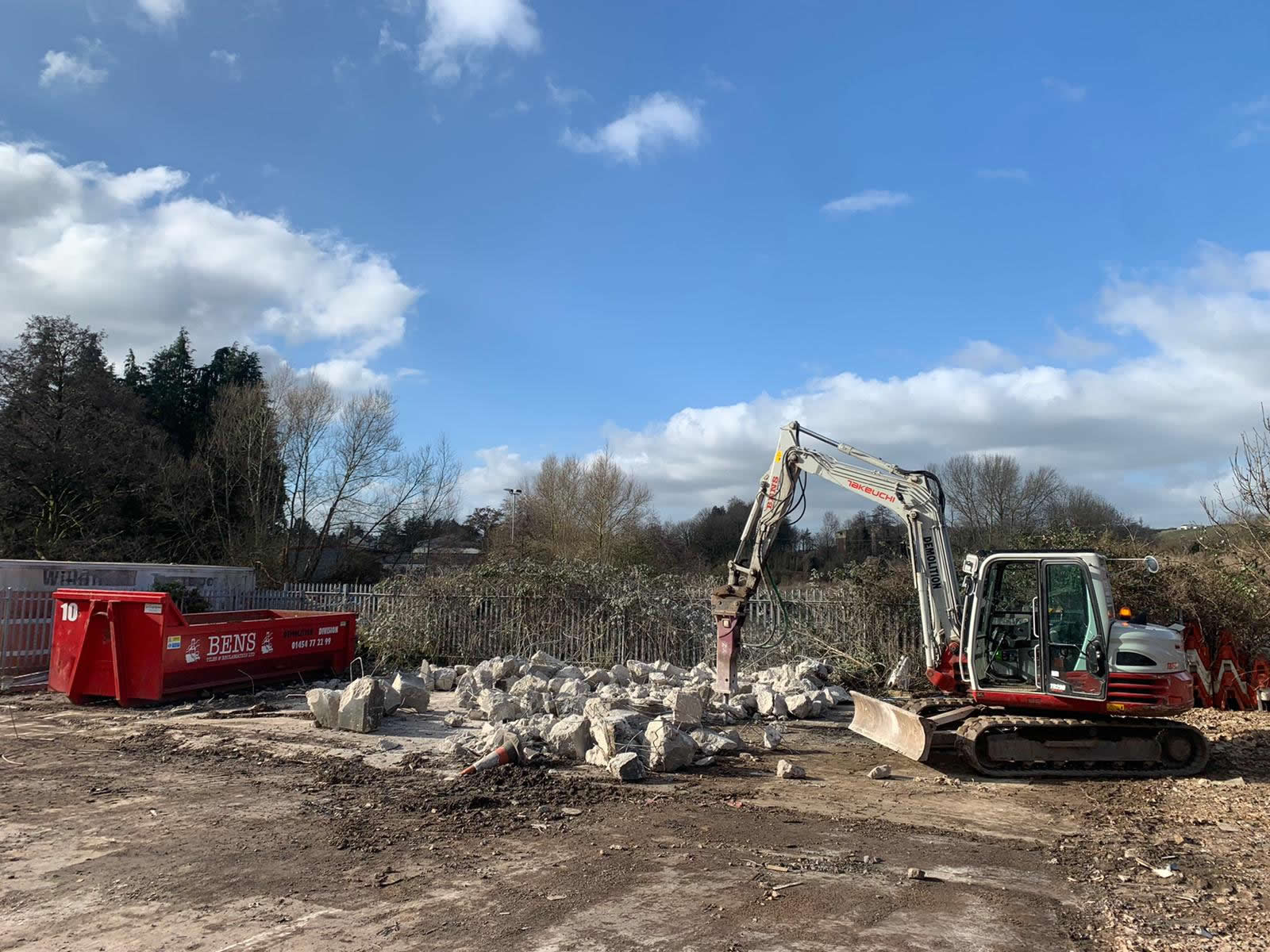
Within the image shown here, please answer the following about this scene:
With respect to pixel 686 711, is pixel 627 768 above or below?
below

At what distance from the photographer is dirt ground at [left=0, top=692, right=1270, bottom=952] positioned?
16.5 ft

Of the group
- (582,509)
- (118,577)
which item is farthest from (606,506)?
(118,577)

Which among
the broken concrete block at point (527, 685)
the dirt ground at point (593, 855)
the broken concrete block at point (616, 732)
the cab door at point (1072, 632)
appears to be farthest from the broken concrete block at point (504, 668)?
the cab door at point (1072, 632)

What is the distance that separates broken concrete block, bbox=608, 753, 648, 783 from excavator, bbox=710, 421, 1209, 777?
3069 millimetres

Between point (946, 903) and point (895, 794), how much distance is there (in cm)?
315

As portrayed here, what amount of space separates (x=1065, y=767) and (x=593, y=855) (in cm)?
611

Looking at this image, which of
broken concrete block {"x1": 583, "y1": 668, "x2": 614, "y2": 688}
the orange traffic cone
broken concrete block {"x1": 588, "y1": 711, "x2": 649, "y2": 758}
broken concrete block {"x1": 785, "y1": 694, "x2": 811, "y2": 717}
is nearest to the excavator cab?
broken concrete block {"x1": 785, "y1": 694, "x2": 811, "y2": 717}

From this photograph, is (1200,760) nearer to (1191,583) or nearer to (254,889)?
(1191,583)

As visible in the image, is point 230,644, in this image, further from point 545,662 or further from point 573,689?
point 573,689

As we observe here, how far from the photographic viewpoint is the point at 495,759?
8.89 meters

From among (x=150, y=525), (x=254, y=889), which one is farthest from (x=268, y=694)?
(x=150, y=525)

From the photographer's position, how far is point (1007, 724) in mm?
9438

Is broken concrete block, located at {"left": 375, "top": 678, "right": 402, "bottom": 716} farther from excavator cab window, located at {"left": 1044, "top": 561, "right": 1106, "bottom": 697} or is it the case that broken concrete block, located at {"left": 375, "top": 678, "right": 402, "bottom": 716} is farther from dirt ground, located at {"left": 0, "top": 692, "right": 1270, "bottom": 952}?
excavator cab window, located at {"left": 1044, "top": 561, "right": 1106, "bottom": 697}

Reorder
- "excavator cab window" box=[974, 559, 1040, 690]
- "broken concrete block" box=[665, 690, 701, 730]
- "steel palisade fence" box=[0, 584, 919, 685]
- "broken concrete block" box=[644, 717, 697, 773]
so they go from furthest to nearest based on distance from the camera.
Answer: "steel palisade fence" box=[0, 584, 919, 685]
"broken concrete block" box=[665, 690, 701, 730]
"excavator cab window" box=[974, 559, 1040, 690]
"broken concrete block" box=[644, 717, 697, 773]
